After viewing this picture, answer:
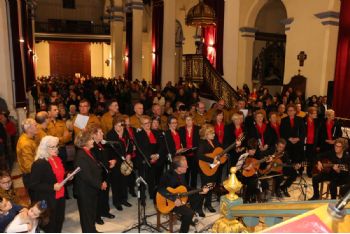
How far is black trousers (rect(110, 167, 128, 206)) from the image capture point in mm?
6188

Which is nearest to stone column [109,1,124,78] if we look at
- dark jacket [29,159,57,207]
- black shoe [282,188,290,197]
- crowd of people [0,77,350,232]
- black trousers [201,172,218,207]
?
crowd of people [0,77,350,232]

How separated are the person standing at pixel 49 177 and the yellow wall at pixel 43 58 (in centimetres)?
3228

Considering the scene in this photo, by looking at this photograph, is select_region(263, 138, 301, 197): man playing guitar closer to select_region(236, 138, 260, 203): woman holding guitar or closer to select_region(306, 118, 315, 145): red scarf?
select_region(236, 138, 260, 203): woman holding guitar

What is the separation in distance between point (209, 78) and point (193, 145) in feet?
23.3

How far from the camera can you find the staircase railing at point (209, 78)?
1182 centimetres

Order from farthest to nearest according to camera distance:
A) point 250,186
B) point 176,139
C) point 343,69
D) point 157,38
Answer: point 157,38
point 343,69
point 176,139
point 250,186

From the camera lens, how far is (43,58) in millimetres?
34000

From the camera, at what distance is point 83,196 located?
4660 millimetres

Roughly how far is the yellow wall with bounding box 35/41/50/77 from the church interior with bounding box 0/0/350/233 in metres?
17.9

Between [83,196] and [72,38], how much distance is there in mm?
30546

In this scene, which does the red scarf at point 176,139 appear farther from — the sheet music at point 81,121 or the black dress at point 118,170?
the sheet music at point 81,121

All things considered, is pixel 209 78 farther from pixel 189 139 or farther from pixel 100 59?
pixel 100 59

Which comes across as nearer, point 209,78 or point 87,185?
point 87,185

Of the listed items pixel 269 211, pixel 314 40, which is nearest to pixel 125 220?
pixel 269 211
